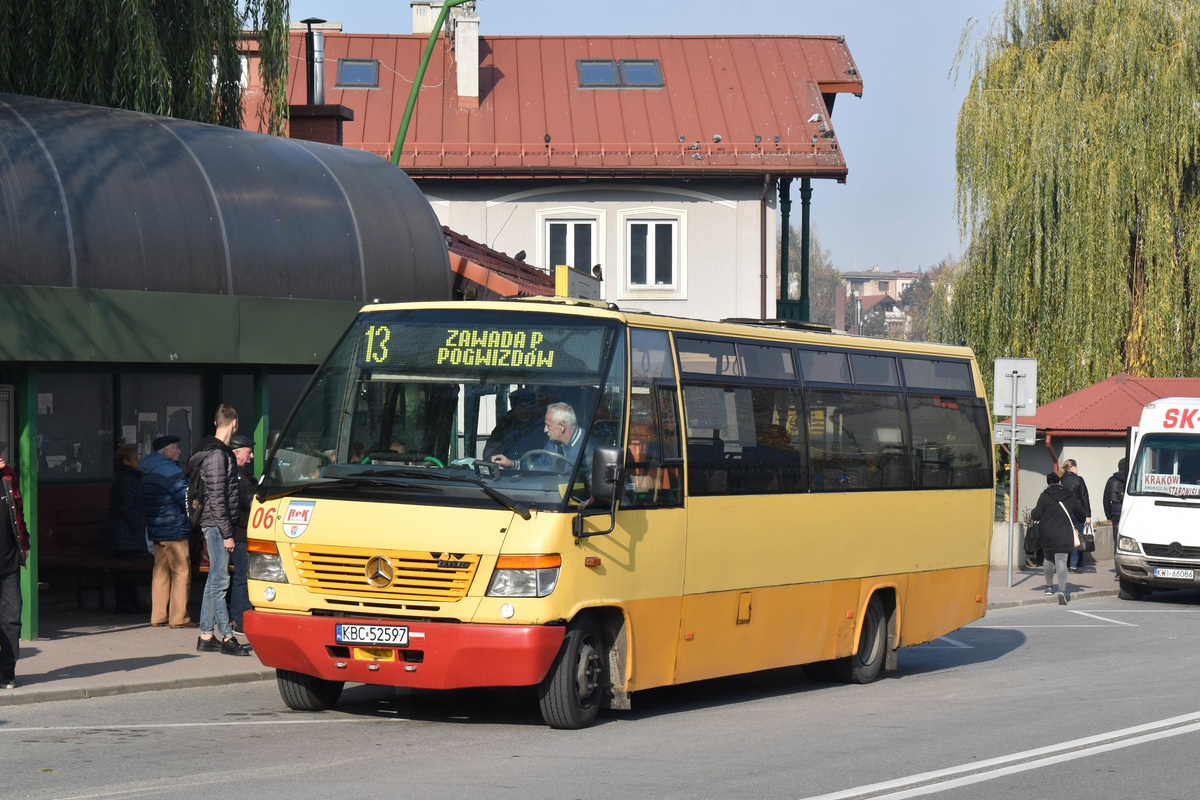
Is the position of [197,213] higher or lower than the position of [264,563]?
higher

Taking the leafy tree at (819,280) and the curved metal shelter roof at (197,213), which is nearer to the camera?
the curved metal shelter roof at (197,213)

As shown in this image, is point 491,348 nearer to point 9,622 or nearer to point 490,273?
point 9,622

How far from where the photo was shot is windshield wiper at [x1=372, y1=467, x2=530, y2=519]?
9.14 metres

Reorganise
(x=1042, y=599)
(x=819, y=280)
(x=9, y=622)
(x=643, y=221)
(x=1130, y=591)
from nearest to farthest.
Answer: (x=9, y=622), (x=1042, y=599), (x=1130, y=591), (x=643, y=221), (x=819, y=280)

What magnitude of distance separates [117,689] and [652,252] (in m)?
25.8

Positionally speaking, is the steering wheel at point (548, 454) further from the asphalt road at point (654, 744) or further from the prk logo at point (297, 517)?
the asphalt road at point (654, 744)

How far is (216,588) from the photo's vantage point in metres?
12.9

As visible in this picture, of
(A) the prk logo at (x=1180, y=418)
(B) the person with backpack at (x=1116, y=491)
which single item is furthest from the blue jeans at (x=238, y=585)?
(A) the prk logo at (x=1180, y=418)

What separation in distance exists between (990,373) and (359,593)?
2557cm

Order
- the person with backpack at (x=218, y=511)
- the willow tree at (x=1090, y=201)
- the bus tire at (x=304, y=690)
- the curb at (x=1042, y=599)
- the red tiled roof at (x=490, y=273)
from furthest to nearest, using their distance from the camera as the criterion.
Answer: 1. the willow tree at (x=1090, y=201)
2. the curb at (x=1042, y=599)
3. the red tiled roof at (x=490, y=273)
4. the person with backpack at (x=218, y=511)
5. the bus tire at (x=304, y=690)

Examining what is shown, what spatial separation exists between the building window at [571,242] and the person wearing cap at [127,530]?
2066cm

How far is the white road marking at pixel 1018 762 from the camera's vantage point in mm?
7996

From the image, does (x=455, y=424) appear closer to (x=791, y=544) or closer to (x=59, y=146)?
(x=791, y=544)

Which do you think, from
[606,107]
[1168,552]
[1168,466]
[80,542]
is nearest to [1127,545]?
[1168,552]
